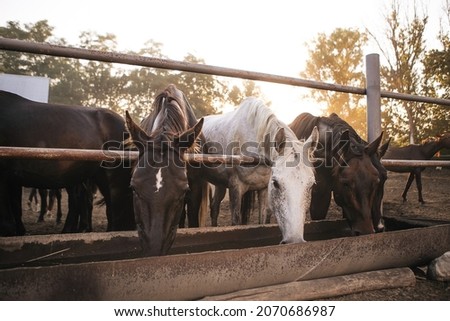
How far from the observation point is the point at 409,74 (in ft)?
69.7

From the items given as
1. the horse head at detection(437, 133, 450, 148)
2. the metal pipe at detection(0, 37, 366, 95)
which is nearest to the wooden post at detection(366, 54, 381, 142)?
the metal pipe at detection(0, 37, 366, 95)

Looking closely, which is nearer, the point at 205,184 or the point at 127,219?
the point at 127,219

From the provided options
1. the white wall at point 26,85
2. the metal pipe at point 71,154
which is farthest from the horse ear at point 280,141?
the white wall at point 26,85

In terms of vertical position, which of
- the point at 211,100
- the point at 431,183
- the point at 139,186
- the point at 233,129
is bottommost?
the point at 431,183

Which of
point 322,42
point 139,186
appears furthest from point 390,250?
point 322,42

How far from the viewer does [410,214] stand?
736 cm

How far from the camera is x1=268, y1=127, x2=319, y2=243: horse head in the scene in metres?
2.44

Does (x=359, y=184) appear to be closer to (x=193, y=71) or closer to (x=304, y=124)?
(x=304, y=124)

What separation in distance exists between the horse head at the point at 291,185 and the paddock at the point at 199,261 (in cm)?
40

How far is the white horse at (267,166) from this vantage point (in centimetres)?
249

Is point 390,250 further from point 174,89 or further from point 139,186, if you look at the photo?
point 174,89

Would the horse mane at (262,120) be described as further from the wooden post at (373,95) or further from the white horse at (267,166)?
the wooden post at (373,95)

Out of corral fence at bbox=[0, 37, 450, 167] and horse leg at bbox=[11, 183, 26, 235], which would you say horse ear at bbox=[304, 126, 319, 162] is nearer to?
corral fence at bbox=[0, 37, 450, 167]

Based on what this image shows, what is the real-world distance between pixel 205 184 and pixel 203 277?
3.36 metres
